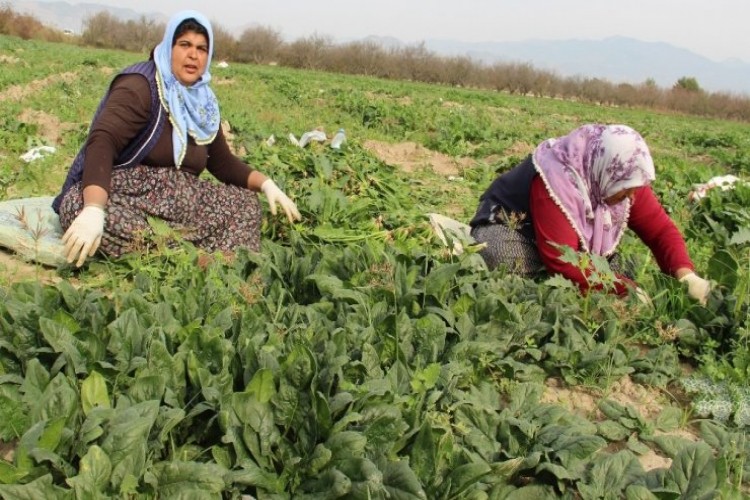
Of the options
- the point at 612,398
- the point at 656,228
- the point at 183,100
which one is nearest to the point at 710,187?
the point at 656,228

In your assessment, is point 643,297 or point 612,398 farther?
point 643,297

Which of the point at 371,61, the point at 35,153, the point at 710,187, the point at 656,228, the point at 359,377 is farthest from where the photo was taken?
the point at 371,61

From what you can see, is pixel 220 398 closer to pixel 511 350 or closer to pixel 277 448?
pixel 277 448

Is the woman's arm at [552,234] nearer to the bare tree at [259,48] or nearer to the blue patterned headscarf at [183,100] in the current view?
the blue patterned headscarf at [183,100]

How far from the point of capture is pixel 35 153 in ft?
19.5

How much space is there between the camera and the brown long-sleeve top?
3107 mm

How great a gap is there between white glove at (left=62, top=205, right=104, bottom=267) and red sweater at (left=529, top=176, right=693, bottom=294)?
221cm

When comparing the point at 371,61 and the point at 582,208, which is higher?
the point at 371,61

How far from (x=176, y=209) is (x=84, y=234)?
0.81 metres

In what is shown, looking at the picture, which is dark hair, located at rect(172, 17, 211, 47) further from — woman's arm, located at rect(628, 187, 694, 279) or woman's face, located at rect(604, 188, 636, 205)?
woman's arm, located at rect(628, 187, 694, 279)

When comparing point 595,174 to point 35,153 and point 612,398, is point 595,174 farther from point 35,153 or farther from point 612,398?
point 35,153

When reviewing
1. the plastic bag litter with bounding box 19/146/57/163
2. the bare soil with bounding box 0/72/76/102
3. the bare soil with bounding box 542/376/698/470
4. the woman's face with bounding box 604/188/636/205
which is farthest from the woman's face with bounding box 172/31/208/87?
the bare soil with bounding box 0/72/76/102

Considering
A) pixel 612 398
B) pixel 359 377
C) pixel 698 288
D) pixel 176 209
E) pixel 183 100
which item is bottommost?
pixel 612 398

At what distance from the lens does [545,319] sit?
112 inches
